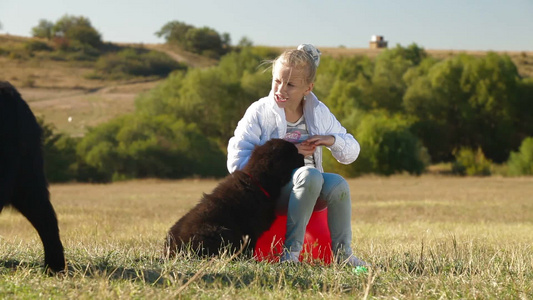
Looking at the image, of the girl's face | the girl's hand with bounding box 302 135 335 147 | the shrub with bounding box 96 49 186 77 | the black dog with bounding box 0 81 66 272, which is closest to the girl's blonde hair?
the girl's face

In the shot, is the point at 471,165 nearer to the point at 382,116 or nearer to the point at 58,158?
the point at 382,116

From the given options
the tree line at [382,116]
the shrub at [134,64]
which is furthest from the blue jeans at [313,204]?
the shrub at [134,64]

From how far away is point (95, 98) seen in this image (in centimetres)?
5978

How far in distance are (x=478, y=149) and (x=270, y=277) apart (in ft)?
151

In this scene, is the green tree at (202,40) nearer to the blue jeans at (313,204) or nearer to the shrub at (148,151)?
the shrub at (148,151)

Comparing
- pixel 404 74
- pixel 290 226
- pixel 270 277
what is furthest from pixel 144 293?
pixel 404 74

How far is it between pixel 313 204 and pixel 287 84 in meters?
1.13

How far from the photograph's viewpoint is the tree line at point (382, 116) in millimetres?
42000

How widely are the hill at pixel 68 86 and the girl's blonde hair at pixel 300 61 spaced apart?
138 feet

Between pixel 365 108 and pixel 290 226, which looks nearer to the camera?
pixel 290 226

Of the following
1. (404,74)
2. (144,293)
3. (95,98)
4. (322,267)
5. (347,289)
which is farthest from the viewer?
(95,98)

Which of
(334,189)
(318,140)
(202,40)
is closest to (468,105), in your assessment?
(202,40)

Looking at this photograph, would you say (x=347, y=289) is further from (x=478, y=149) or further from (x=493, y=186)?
(x=478, y=149)

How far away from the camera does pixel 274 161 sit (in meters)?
5.64
